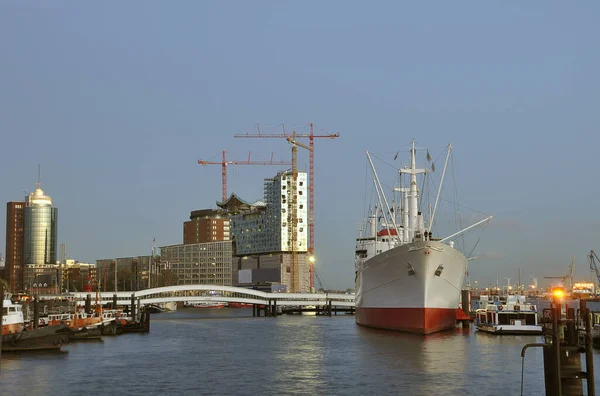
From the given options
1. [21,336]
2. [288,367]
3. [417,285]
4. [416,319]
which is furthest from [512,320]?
[21,336]

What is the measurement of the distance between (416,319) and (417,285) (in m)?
3.77

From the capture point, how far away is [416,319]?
73.9 meters

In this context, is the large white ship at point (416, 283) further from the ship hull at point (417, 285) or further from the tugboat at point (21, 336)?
the tugboat at point (21, 336)

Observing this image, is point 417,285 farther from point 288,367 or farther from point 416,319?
point 288,367

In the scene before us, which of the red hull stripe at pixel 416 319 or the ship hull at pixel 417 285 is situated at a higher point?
the ship hull at pixel 417 285

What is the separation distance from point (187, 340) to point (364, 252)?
26010 mm

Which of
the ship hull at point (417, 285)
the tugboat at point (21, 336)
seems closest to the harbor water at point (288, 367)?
the tugboat at point (21, 336)

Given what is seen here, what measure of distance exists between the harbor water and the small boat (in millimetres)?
1925

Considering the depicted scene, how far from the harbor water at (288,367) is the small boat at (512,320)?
1.93 meters

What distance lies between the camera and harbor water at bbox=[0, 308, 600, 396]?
4469 cm

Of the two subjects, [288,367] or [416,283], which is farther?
[416,283]

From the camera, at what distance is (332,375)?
5069cm

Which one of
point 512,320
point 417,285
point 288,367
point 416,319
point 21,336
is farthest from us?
point 512,320

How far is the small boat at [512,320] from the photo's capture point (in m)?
82.2
